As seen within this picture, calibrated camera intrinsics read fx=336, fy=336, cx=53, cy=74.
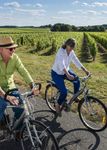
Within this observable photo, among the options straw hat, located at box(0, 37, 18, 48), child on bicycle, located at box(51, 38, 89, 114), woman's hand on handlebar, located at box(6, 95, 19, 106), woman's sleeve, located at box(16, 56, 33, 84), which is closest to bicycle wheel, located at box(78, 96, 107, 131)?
child on bicycle, located at box(51, 38, 89, 114)

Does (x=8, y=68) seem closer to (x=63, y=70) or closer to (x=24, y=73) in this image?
(x=24, y=73)

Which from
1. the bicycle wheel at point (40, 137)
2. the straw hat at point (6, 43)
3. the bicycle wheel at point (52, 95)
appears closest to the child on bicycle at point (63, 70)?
the bicycle wheel at point (52, 95)

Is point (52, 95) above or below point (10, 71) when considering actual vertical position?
below

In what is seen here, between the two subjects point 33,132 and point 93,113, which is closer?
point 33,132

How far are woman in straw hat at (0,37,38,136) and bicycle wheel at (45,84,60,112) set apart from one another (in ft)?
7.24

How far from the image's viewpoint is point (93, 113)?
6.79 metres

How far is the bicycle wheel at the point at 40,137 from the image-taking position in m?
4.61

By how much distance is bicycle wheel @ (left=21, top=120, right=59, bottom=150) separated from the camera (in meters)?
4.61

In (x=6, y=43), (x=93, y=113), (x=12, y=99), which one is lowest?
(x=93, y=113)

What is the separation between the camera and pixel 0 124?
5.54 metres

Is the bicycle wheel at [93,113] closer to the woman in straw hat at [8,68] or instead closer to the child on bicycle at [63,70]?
the child on bicycle at [63,70]

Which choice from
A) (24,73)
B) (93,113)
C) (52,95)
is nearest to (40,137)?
(24,73)

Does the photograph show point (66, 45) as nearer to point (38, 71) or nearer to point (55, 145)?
point (55, 145)

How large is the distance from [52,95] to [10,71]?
109 inches
